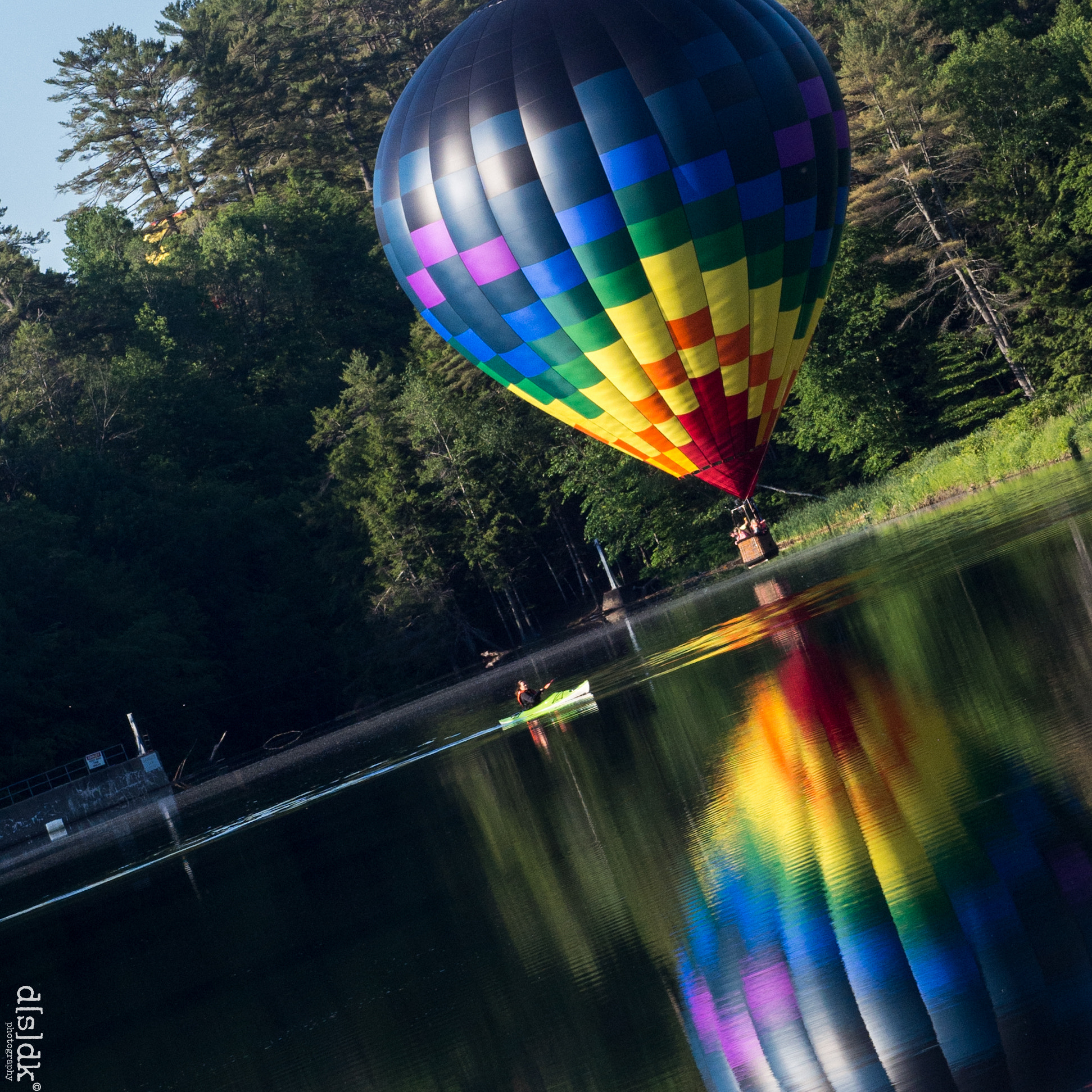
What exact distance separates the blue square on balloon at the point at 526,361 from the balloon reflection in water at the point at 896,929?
10028 millimetres

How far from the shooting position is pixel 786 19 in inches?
741

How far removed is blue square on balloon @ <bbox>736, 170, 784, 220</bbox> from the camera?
17.8 metres

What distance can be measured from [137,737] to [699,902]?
38.9m

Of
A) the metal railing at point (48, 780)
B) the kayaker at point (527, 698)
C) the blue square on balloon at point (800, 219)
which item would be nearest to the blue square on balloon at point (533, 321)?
the blue square on balloon at point (800, 219)

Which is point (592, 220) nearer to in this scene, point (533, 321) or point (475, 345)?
point (533, 321)

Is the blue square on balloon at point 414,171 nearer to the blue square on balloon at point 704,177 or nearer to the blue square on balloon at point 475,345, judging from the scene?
the blue square on balloon at point 475,345

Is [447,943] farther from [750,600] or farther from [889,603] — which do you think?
[750,600]

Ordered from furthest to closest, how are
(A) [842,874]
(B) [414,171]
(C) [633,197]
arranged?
(B) [414,171] < (C) [633,197] < (A) [842,874]

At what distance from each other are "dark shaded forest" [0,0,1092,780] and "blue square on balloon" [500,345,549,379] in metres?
30.7

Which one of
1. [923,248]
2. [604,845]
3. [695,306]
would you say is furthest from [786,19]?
[923,248]

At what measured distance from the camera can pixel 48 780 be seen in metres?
43.6

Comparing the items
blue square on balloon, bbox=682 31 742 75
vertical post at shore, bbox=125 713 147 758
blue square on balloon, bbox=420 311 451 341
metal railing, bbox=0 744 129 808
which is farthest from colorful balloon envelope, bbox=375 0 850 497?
metal railing, bbox=0 744 129 808

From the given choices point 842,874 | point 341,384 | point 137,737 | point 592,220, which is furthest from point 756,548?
point 341,384

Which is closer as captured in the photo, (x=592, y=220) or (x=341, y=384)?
(x=592, y=220)
